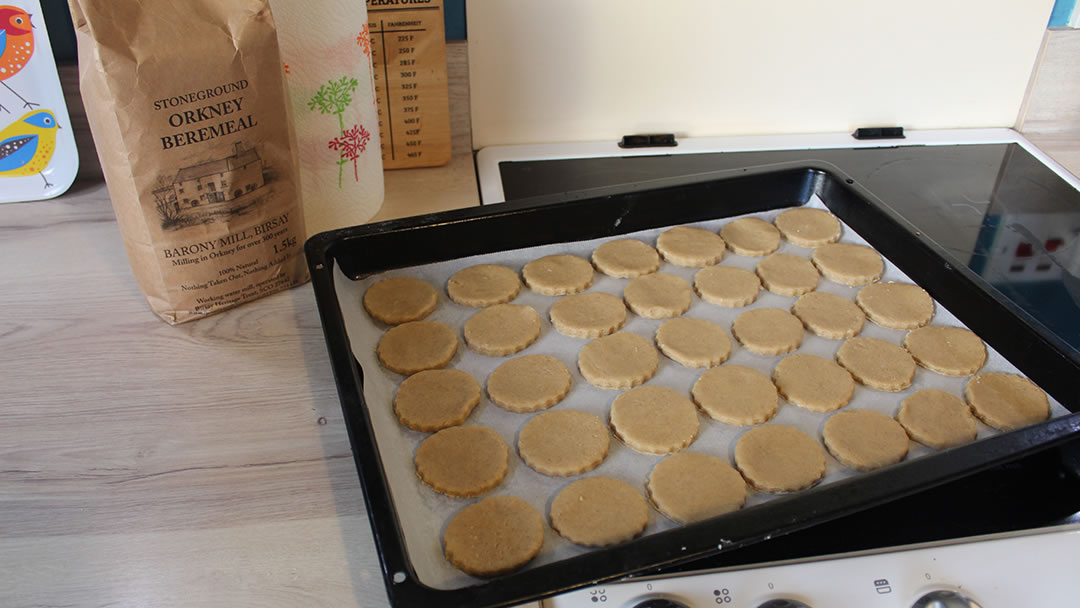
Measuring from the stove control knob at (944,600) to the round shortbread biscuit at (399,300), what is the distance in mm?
537

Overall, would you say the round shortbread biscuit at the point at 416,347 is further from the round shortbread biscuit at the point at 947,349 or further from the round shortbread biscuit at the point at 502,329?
the round shortbread biscuit at the point at 947,349

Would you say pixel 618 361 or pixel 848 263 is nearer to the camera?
pixel 618 361

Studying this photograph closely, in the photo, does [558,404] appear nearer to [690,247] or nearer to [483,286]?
[483,286]

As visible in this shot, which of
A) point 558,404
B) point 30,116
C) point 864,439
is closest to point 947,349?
point 864,439

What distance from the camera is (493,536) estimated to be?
2.08 feet

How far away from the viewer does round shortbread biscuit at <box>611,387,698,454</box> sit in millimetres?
744

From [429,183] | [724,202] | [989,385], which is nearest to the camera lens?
[989,385]

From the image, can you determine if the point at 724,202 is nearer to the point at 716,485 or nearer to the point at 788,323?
the point at 788,323

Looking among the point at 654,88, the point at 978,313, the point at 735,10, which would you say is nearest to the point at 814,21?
the point at 735,10

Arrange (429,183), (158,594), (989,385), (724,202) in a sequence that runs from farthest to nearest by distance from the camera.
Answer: (429,183) → (724,202) → (989,385) → (158,594)

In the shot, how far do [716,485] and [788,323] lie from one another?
26 centimetres

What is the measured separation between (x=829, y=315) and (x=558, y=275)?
1.00 feet

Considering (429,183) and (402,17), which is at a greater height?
(402,17)

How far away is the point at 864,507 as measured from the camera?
633mm
